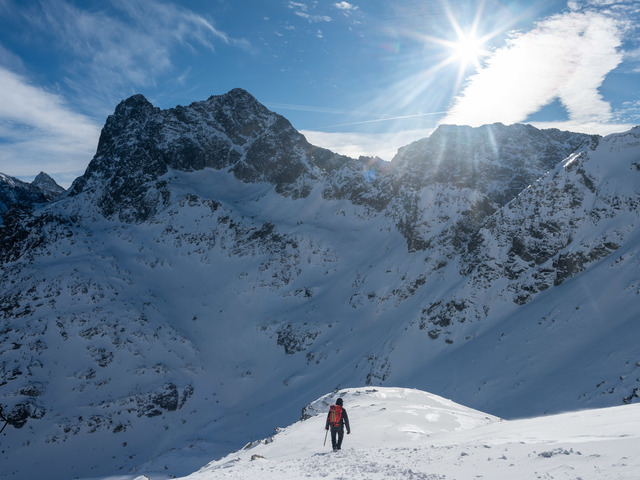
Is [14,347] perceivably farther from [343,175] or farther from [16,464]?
[343,175]

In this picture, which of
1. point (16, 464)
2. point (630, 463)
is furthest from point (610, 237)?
point (16, 464)

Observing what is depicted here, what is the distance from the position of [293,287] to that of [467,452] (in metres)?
76.0

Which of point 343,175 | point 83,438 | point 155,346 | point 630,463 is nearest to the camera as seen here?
point 630,463

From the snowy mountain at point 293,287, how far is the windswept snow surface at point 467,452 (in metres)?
22.9

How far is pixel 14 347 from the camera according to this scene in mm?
65938

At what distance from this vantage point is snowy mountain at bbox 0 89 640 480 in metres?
44.7

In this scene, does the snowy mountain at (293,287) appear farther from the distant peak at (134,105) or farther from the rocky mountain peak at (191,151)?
the distant peak at (134,105)

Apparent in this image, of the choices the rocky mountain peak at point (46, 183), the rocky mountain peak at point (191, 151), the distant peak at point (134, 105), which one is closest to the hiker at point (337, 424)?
the rocky mountain peak at point (191, 151)

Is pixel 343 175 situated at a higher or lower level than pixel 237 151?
lower

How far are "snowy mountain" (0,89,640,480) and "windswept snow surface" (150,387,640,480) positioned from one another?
2293 cm

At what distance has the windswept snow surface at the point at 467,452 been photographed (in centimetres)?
649

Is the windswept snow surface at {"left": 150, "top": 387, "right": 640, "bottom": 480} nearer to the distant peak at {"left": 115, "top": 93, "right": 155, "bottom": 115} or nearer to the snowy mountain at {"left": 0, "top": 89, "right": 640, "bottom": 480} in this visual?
the snowy mountain at {"left": 0, "top": 89, "right": 640, "bottom": 480}

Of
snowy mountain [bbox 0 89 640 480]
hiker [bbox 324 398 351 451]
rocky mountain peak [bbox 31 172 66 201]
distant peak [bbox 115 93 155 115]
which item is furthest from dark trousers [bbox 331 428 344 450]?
rocky mountain peak [bbox 31 172 66 201]

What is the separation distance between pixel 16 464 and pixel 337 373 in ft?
151
